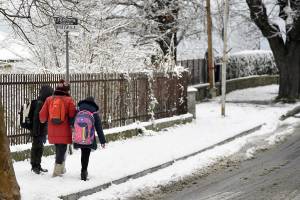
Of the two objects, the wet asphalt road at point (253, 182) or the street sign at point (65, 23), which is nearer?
the wet asphalt road at point (253, 182)

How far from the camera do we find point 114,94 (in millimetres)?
15320

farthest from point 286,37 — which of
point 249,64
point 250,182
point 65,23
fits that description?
point 250,182

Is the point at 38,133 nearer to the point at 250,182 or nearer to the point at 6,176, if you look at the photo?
the point at 6,176

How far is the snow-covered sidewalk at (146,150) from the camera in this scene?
9.30 meters

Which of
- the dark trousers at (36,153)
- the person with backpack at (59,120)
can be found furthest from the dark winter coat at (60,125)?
the dark trousers at (36,153)

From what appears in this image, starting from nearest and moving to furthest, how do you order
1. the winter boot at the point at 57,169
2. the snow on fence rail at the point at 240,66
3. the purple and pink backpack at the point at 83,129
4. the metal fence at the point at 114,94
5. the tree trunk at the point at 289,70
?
the purple and pink backpack at the point at 83,129, the winter boot at the point at 57,169, the metal fence at the point at 114,94, the tree trunk at the point at 289,70, the snow on fence rail at the point at 240,66

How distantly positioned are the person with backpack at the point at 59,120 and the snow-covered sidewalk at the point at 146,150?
45cm

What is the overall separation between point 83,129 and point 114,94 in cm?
577

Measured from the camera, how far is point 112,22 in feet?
71.1

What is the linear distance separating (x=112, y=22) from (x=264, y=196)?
1382cm

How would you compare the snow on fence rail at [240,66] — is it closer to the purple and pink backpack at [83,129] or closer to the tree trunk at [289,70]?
the tree trunk at [289,70]

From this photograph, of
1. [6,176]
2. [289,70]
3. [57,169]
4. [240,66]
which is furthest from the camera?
[240,66]

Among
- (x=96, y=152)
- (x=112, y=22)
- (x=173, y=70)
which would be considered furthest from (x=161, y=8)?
(x=96, y=152)

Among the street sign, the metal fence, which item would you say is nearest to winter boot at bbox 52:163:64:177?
the metal fence
